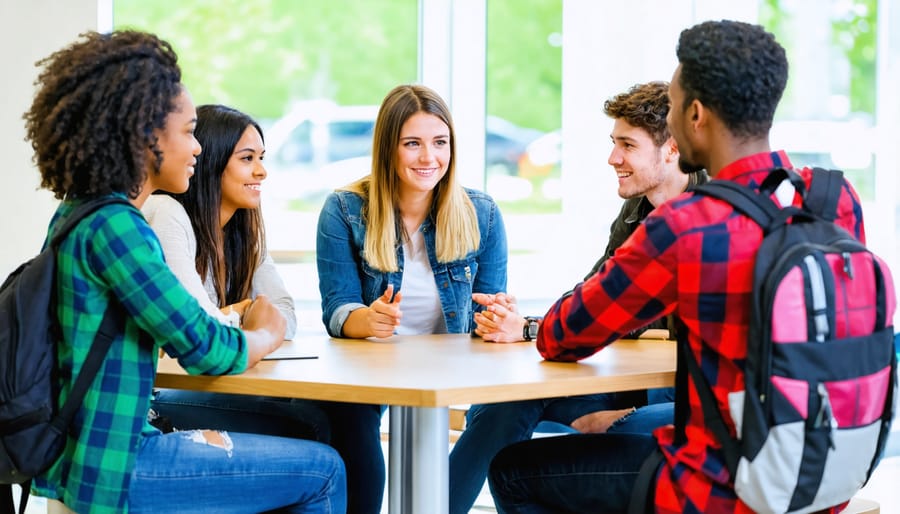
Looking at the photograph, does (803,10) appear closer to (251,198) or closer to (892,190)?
(892,190)

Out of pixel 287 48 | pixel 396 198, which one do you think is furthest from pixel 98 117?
pixel 287 48

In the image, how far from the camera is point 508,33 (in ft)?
16.0

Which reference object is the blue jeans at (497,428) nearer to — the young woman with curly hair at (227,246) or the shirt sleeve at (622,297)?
the young woman with curly hair at (227,246)

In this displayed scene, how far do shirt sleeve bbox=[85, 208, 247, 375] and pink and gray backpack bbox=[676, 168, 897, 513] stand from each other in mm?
829

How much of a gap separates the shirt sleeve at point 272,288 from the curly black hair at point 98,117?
0.85 m

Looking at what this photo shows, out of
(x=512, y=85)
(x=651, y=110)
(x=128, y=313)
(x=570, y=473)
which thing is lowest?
(x=570, y=473)

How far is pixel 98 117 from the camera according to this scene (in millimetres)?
1739

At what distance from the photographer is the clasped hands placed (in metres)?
2.38

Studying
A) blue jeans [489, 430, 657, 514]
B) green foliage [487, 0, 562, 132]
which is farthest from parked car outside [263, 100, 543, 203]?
blue jeans [489, 430, 657, 514]

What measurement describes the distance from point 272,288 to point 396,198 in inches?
16.8

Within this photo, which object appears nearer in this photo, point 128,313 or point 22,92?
point 128,313

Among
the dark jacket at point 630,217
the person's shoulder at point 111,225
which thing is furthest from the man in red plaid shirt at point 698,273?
the dark jacket at point 630,217

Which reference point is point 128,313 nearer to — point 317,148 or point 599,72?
point 317,148

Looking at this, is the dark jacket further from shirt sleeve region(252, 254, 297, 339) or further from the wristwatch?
shirt sleeve region(252, 254, 297, 339)
